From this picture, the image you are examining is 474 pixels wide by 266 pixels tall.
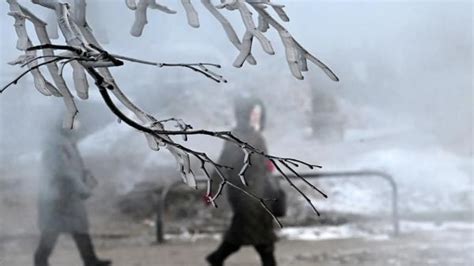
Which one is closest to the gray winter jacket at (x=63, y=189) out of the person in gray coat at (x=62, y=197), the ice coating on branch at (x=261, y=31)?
the person in gray coat at (x=62, y=197)

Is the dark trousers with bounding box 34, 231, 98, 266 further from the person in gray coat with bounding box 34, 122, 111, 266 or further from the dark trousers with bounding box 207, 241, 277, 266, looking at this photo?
the dark trousers with bounding box 207, 241, 277, 266

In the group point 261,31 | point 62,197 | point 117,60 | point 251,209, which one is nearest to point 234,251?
point 251,209

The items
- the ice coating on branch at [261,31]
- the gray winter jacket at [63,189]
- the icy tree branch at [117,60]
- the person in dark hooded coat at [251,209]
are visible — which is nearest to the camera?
the icy tree branch at [117,60]

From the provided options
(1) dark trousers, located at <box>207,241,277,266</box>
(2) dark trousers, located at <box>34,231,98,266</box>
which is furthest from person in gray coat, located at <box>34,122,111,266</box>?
(1) dark trousers, located at <box>207,241,277,266</box>

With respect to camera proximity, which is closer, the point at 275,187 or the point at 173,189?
the point at 275,187

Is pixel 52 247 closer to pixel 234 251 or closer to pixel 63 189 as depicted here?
pixel 63 189

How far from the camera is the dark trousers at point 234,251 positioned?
14.3 feet

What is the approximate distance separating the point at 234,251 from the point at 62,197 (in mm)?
766

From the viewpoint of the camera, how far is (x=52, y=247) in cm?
432

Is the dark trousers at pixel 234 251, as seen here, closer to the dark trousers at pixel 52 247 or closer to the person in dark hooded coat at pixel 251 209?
the person in dark hooded coat at pixel 251 209

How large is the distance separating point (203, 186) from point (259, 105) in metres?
1.51

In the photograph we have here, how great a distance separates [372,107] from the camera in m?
6.10

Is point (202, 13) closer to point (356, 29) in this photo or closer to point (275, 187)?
point (275, 187)

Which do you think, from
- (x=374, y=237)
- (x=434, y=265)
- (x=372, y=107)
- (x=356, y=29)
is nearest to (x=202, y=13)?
(x=356, y=29)
